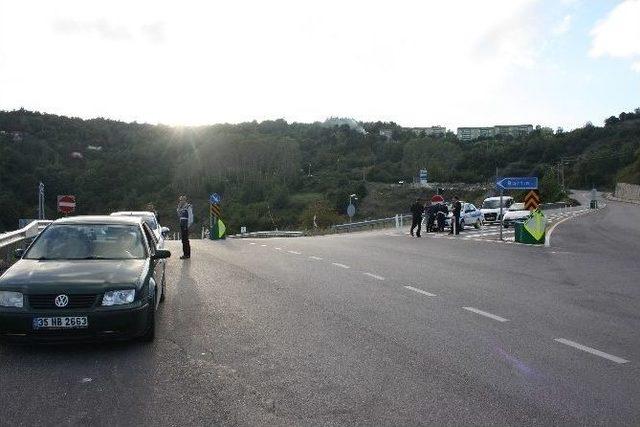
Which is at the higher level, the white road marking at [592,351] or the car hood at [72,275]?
the car hood at [72,275]

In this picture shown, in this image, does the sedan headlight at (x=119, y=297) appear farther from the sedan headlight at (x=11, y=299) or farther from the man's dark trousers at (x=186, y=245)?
the man's dark trousers at (x=186, y=245)

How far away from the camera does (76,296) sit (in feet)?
20.8

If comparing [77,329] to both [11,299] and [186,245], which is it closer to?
[11,299]

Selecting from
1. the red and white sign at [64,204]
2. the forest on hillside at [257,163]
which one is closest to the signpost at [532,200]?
the red and white sign at [64,204]

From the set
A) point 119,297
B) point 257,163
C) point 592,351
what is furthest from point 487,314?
point 257,163

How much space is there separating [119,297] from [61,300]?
22.1 inches

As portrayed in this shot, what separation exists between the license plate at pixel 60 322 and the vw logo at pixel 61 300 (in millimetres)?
143

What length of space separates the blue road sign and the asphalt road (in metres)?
12.2

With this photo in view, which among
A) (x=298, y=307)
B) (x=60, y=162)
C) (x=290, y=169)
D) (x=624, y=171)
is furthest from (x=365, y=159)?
(x=298, y=307)

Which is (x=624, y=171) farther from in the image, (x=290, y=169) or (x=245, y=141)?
(x=245, y=141)

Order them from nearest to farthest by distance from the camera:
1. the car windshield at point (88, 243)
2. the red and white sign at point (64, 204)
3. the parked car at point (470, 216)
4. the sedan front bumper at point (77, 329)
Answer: the sedan front bumper at point (77, 329), the car windshield at point (88, 243), the red and white sign at point (64, 204), the parked car at point (470, 216)

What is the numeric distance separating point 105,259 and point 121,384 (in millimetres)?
2553

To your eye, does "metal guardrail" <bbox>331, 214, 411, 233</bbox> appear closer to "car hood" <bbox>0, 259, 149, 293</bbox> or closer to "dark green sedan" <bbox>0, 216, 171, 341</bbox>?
"dark green sedan" <bbox>0, 216, 171, 341</bbox>

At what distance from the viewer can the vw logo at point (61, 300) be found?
6.29 m
